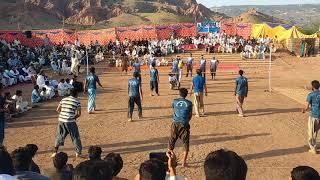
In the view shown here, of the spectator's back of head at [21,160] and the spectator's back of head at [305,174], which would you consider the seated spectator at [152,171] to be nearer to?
the spectator's back of head at [305,174]

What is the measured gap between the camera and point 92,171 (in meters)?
4.18

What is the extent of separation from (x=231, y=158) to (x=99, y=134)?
10011mm

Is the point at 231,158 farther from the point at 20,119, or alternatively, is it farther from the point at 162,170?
the point at 20,119

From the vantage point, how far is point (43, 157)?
36.1 ft

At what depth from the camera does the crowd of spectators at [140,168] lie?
357 cm

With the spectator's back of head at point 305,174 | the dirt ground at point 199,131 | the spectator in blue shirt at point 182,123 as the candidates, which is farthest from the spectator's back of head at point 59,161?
the spectator in blue shirt at point 182,123

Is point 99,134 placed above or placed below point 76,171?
below

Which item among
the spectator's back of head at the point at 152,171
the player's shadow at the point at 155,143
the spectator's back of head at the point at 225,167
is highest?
the spectator's back of head at the point at 225,167

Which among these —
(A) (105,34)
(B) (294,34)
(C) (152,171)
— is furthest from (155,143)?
(A) (105,34)

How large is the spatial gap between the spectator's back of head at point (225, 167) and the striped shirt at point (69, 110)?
7.10 metres

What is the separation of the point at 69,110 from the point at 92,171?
248 inches

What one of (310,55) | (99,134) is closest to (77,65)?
(99,134)

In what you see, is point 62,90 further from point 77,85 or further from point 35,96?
point 77,85

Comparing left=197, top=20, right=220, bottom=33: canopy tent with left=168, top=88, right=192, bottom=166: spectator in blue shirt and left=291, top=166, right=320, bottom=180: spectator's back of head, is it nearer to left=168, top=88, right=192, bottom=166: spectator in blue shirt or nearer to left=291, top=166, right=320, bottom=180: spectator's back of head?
left=168, top=88, right=192, bottom=166: spectator in blue shirt
